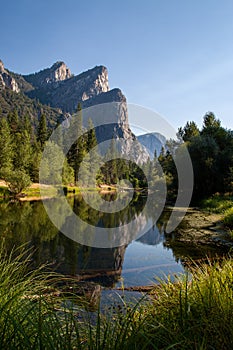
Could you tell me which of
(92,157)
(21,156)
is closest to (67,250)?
(21,156)

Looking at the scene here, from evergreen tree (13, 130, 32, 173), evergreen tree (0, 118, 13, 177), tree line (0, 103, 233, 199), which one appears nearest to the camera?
tree line (0, 103, 233, 199)

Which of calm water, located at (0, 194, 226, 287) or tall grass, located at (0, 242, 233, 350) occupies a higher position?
tall grass, located at (0, 242, 233, 350)

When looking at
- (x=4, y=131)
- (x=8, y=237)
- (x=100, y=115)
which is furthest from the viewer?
(x=100, y=115)

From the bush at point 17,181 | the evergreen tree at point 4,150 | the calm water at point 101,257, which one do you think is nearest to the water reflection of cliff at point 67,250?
the calm water at point 101,257

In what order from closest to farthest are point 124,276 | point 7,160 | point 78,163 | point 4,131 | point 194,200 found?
point 124,276 < point 194,200 < point 7,160 < point 4,131 < point 78,163

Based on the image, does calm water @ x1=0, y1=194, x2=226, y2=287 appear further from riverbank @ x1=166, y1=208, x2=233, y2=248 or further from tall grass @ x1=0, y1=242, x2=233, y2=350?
tall grass @ x1=0, y1=242, x2=233, y2=350

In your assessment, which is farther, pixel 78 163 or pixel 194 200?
pixel 78 163

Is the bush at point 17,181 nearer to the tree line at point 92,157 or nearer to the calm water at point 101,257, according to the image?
the tree line at point 92,157

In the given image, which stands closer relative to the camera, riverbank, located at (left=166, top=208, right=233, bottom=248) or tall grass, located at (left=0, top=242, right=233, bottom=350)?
tall grass, located at (left=0, top=242, right=233, bottom=350)

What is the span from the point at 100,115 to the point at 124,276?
591ft

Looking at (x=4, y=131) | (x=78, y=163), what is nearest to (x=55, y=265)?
(x=4, y=131)

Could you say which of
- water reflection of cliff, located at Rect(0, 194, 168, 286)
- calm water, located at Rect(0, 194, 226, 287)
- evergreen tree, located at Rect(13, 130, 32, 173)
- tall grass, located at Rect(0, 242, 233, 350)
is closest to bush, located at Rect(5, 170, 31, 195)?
evergreen tree, located at Rect(13, 130, 32, 173)

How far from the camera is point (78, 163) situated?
51.0 metres

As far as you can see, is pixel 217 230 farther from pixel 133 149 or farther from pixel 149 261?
pixel 133 149
